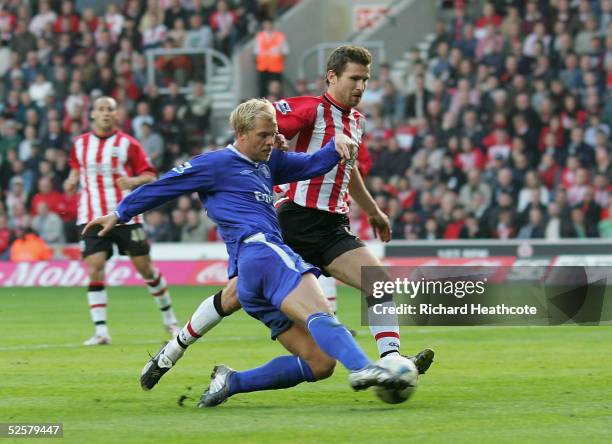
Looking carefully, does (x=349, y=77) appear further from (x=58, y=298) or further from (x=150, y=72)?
(x=150, y=72)

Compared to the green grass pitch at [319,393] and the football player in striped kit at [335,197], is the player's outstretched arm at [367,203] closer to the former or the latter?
the football player in striped kit at [335,197]

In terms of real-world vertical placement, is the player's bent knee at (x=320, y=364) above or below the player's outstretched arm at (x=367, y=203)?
below

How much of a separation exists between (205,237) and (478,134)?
440cm

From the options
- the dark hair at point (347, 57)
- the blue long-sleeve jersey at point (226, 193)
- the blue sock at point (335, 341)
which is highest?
the dark hair at point (347, 57)

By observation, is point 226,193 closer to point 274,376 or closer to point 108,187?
point 274,376

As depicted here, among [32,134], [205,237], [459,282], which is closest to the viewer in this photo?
[459,282]

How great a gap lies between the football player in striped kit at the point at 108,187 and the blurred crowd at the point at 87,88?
8.01 m

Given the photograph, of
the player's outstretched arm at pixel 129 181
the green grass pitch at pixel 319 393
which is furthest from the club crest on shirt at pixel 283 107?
the player's outstretched arm at pixel 129 181

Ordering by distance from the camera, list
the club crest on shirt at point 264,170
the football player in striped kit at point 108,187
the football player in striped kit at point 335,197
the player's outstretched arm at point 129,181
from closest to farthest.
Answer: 1. the club crest on shirt at point 264,170
2. the football player in striped kit at point 335,197
3. the player's outstretched arm at point 129,181
4. the football player in striped kit at point 108,187

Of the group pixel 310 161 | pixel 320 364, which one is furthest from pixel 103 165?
pixel 320 364

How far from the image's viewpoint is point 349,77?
9.08 metres

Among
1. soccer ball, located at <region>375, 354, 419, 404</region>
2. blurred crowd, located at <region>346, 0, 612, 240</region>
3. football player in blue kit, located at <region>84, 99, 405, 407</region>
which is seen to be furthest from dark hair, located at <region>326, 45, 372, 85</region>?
blurred crowd, located at <region>346, 0, 612, 240</region>

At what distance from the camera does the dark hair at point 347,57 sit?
8969 mm

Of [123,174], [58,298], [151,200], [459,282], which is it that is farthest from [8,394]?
[58,298]
